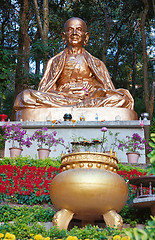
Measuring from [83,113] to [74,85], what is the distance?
1572mm

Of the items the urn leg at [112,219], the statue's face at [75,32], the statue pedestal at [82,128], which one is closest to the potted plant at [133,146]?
the statue pedestal at [82,128]

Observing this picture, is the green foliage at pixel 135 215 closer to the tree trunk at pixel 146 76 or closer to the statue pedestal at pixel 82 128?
the statue pedestal at pixel 82 128

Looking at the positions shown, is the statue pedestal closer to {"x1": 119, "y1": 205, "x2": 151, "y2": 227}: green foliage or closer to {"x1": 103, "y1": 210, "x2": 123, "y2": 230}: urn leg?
{"x1": 119, "y1": 205, "x2": 151, "y2": 227}: green foliage

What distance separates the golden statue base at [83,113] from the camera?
9.22 m

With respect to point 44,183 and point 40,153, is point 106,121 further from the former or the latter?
point 44,183

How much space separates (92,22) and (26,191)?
1424 cm

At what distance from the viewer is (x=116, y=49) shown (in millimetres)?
18828

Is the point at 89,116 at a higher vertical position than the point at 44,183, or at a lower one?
higher

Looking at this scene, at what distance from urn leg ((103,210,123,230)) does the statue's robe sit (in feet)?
19.6

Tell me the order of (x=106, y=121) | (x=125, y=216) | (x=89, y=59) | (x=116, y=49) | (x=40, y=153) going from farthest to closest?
1. (x=116, y=49)
2. (x=89, y=59)
3. (x=106, y=121)
4. (x=40, y=153)
5. (x=125, y=216)

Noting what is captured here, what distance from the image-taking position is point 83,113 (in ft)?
30.5

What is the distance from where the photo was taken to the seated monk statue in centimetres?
956

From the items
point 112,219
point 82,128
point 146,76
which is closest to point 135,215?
point 112,219

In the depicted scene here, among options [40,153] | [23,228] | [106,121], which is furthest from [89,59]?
[23,228]
